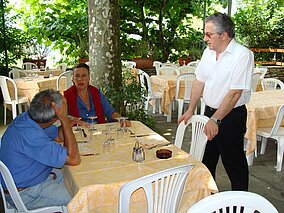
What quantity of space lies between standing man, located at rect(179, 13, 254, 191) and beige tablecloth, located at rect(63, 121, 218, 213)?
0.52m

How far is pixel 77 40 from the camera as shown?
9.92 metres

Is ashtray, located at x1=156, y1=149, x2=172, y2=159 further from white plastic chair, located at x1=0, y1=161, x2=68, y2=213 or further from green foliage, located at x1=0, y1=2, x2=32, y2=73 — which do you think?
green foliage, located at x1=0, y1=2, x2=32, y2=73

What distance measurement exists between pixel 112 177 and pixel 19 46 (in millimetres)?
7950

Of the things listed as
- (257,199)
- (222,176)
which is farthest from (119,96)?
(257,199)

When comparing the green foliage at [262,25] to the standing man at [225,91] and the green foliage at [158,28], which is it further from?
the standing man at [225,91]

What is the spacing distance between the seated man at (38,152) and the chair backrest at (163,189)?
556 mm

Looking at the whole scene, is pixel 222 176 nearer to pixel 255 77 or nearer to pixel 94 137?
pixel 94 137

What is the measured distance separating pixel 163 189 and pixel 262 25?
987 centimetres

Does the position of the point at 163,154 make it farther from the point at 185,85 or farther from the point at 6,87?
the point at 6,87

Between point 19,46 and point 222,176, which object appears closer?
→ point 222,176

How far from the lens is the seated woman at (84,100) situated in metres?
3.26

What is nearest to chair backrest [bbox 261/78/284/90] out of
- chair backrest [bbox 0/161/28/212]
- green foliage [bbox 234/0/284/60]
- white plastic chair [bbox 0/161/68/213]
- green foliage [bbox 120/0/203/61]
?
white plastic chair [bbox 0/161/68/213]

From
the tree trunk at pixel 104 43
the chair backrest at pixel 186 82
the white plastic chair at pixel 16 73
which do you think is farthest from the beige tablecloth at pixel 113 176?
the white plastic chair at pixel 16 73

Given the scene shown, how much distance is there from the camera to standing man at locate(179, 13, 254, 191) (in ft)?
8.18
